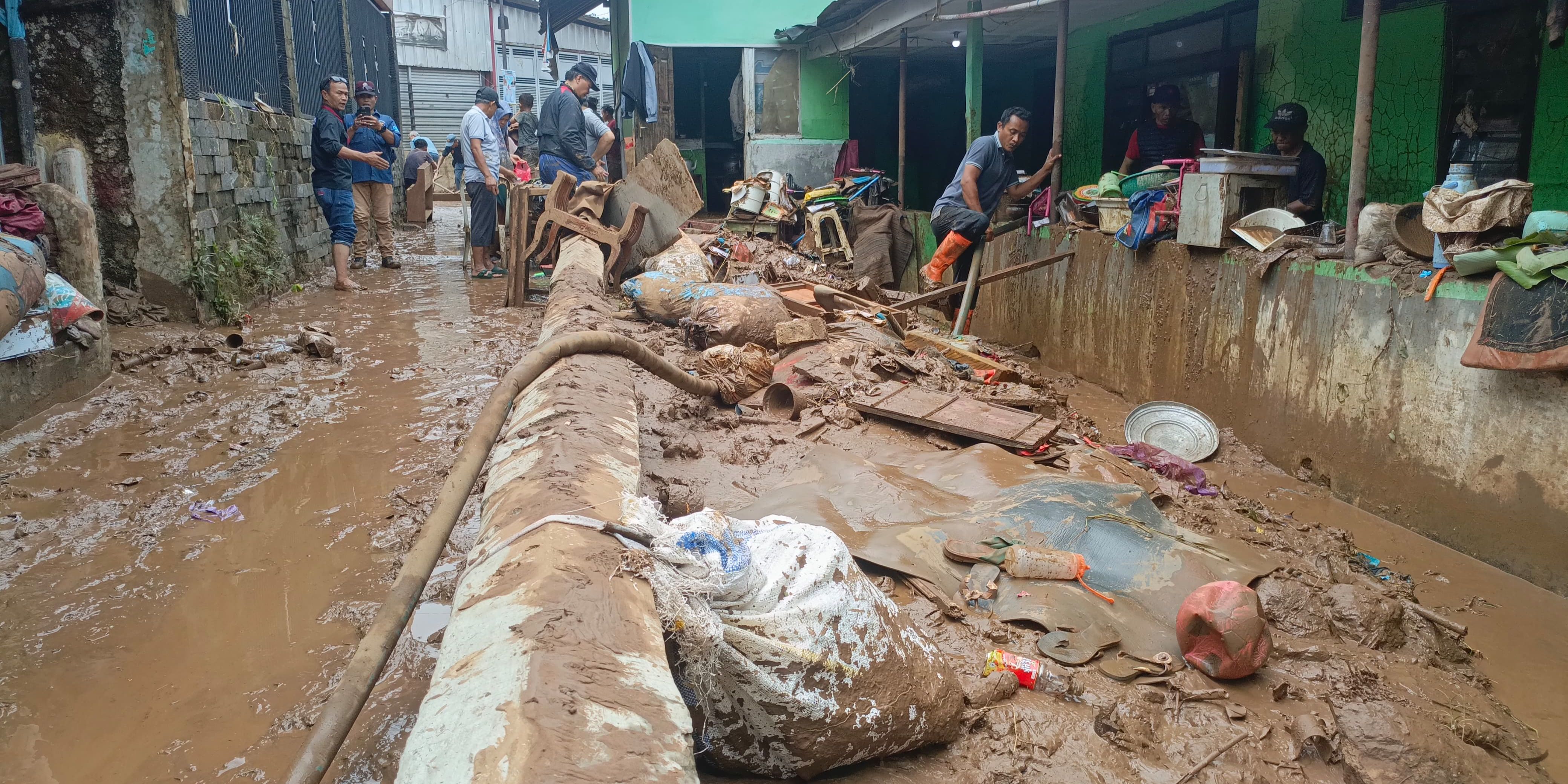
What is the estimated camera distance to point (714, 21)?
14125 mm

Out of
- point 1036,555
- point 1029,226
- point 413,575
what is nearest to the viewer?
point 413,575

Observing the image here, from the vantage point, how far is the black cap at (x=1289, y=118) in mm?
6410

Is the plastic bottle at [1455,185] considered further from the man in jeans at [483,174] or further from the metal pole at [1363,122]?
the man in jeans at [483,174]

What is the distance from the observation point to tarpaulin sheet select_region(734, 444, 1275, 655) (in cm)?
313

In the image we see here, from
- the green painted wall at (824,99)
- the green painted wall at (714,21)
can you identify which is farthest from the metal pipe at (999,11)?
the green painted wall at (714,21)

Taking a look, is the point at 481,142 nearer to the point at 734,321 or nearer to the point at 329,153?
the point at 329,153

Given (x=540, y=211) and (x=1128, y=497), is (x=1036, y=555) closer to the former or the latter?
(x=1128, y=497)

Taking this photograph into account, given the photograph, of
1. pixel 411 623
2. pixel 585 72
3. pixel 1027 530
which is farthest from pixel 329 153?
pixel 1027 530

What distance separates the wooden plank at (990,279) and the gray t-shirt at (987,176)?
2.15ft

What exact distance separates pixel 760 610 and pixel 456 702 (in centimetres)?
65

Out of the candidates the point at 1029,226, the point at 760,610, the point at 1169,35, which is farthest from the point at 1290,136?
the point at 760,610

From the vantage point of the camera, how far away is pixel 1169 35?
945cm

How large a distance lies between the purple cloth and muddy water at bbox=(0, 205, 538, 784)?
3.59 metres

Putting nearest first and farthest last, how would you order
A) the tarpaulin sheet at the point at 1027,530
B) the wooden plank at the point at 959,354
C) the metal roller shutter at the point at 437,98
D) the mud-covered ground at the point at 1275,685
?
the mud-covered ground at the point at 1275,685
the tarpaulin sheet at the point at 1027,530
the wooden plank at the point at 959,354
the metal roller shutter at the point at 437,98
